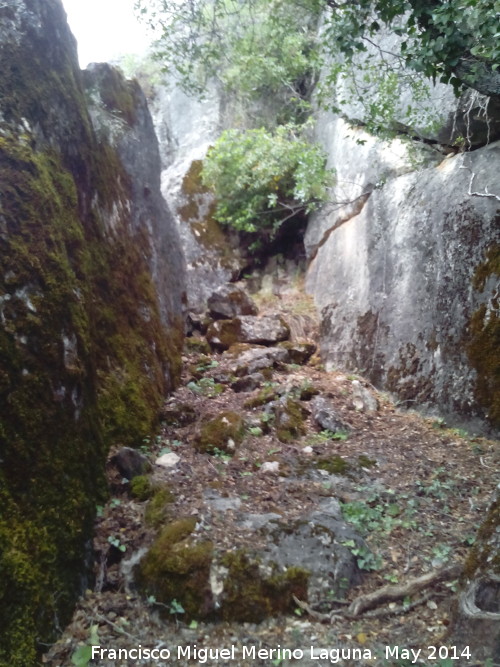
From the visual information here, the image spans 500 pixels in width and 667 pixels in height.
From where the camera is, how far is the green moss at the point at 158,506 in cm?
366

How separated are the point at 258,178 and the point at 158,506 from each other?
8061 millimetres

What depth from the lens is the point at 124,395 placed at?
4.79m

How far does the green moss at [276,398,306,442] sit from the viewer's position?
5.51m

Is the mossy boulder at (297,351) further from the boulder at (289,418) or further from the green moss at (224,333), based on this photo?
the boulder at (289,418)

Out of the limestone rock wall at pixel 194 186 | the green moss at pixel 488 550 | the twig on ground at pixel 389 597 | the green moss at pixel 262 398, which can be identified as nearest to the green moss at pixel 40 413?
the twig on ground at pixel 389 597

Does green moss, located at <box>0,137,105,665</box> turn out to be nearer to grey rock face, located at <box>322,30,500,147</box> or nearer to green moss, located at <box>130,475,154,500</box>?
green moss, located at <box>130,475,154,500</box>

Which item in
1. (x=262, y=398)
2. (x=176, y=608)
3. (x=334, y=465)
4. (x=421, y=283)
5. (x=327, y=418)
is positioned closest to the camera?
(x=176, y=608)

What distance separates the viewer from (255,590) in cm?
318

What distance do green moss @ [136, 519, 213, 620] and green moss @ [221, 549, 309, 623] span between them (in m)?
0.15

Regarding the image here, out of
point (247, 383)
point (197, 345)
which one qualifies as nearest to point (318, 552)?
point (247, 383)

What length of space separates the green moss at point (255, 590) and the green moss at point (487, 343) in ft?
10.2

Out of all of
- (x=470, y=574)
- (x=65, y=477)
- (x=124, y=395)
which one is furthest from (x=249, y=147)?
(x=470, y=574)

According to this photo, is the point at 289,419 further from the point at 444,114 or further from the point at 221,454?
the point at 444,114

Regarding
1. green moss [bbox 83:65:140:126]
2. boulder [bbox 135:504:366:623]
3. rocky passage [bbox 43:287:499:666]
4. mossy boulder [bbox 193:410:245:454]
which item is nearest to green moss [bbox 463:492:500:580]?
rocky passage [bbox 43:287:499:666]
